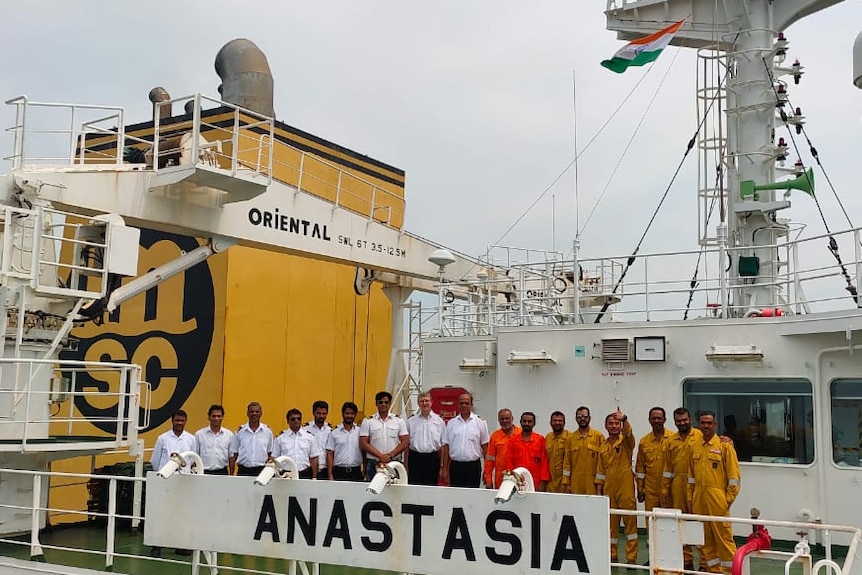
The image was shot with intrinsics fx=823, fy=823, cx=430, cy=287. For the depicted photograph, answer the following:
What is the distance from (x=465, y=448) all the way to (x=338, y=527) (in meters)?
2.85

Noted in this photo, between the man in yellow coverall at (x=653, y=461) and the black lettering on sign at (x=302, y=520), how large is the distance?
354 cm

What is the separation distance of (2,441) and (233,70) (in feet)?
45.3

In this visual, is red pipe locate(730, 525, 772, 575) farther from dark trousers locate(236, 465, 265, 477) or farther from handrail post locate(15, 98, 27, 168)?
handrail post locate(15, 98, 27, 168)

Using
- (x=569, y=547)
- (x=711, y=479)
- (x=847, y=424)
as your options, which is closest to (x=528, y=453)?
(x=711, y=479)

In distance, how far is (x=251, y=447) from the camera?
345 inches

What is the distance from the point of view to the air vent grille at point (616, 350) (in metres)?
10.3

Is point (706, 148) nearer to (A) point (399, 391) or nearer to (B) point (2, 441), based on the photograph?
(A) point (399, 391)

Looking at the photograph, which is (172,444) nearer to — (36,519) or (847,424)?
(36,519)

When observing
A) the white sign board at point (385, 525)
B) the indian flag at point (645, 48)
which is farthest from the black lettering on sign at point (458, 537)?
the indian flag at point (645, 48)

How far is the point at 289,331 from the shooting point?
18.0 meters

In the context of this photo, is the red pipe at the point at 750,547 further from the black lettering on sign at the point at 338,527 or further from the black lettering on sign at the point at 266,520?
the black lettering on sign at the point at 266,520

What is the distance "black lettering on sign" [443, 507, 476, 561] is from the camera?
19.3 feet

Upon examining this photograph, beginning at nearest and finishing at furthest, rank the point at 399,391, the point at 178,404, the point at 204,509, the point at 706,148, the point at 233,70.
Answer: the point at 204,509 → the point at 706,148 → the point at 399,391 → the point at 178,404 → the point at 233,70

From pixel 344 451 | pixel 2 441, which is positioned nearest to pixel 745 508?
pixel 344 451
